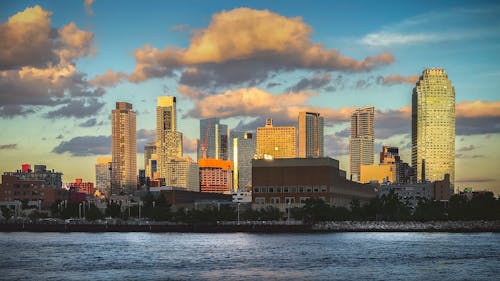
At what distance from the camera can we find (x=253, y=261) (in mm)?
137250

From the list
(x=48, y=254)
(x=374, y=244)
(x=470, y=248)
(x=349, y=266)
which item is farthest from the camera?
(x=374, y=244)

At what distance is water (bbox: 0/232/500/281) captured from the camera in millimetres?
116750

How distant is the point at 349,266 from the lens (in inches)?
5177

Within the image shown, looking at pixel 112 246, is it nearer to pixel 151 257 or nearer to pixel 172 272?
Answer: pixel 151 257

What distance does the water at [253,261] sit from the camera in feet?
383

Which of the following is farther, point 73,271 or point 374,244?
point 374,244

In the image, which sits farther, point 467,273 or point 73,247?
point 73,247

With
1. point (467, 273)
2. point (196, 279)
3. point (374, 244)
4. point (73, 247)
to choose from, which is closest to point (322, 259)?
point (467, 273)

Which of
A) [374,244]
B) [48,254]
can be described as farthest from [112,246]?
[374,244]

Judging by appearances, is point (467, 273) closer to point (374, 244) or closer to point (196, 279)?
point (196, 279)

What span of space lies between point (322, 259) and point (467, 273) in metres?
28.5

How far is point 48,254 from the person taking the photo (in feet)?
514

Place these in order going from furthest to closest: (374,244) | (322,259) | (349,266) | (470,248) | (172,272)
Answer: (374,244) → (470,248) → (322,259) → (349,266) → (172,272)

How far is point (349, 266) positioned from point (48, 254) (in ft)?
187
